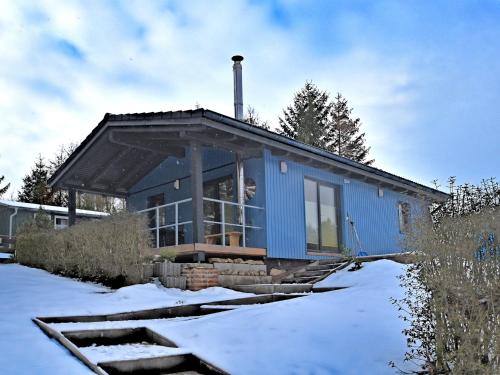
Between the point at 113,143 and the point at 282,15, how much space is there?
5226 millimetres

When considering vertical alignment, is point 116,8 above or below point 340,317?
above

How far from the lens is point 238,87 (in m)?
14.9

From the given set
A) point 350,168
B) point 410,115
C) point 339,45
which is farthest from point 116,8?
point 410,115

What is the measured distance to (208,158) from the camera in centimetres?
1327

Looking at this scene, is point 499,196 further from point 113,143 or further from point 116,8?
point 113,143

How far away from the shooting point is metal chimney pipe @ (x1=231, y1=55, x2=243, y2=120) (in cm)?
1462

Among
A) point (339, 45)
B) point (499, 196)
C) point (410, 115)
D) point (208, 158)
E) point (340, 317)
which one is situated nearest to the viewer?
point (499, 196)

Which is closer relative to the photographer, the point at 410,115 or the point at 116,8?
the point at 116,8

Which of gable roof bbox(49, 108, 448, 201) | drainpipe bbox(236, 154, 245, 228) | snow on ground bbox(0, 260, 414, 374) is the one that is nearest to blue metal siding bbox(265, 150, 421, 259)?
gable roof bbox(49, 108, 448, 201)

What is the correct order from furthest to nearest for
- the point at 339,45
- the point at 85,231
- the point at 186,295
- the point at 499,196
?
the point at 339,45 < the point at 85,231 < the point at 186,295 < the point at 499,196

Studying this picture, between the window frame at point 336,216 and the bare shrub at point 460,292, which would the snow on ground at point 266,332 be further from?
the window frame at point 336,216

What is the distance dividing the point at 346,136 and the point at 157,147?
28714mm

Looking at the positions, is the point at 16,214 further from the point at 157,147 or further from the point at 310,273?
the point at 310,273

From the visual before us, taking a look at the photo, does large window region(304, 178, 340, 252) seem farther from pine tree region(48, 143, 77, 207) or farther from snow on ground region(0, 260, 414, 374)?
pine tree region(48, 143, 77, 207)
